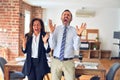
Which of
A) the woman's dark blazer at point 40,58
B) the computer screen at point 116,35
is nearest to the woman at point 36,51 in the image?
the woman's dark blazer at point 40,58

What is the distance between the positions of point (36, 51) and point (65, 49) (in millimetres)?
408

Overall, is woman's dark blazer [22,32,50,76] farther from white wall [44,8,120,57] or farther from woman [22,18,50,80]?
white wall [44,8,120,57]

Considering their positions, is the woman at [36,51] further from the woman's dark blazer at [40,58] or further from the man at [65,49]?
the man at [65,49]

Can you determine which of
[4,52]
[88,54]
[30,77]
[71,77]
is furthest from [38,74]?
[88,54]

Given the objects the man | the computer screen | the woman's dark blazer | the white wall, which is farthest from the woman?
the white wall

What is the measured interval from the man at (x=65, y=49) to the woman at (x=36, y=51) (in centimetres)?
14

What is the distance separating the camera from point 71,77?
3.13 metres

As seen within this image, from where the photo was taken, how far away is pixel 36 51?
3.24 meters

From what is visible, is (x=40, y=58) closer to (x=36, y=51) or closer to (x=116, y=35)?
(x=36, y=51)

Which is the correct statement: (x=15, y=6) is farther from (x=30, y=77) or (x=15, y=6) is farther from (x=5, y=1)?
(x=30, y=77)

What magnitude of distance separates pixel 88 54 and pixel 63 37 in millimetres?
7774

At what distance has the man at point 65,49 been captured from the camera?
3.12 m

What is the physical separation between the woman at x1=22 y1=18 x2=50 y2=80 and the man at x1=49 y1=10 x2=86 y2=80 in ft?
0.45

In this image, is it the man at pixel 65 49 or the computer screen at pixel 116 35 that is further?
the computer screen at pixel 116 35
